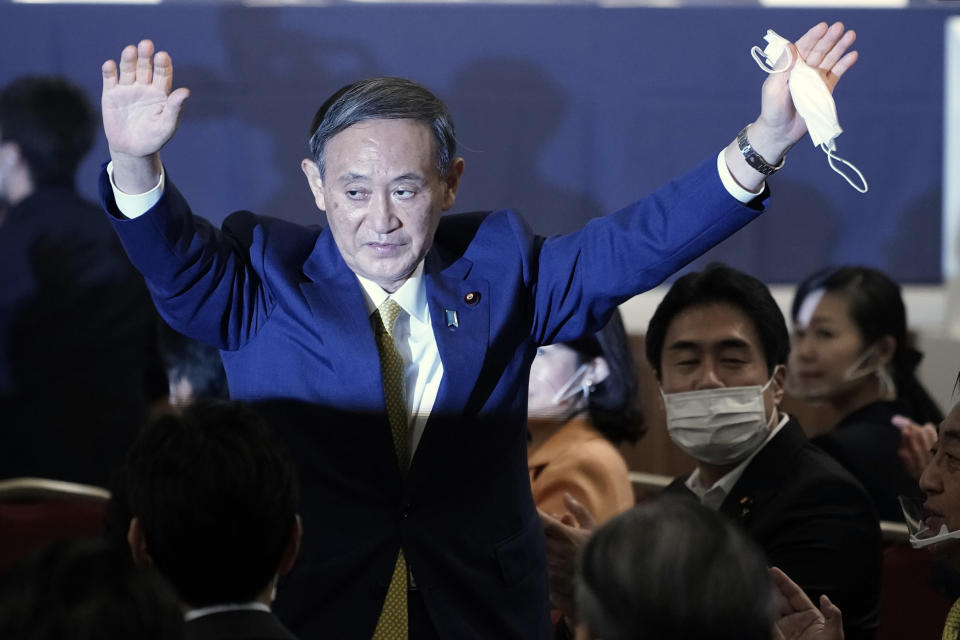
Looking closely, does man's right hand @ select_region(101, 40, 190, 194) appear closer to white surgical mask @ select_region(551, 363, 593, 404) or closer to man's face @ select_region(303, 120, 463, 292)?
man's face @ select_region(303, 120, 463, 292)

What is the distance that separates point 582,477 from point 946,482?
76cm

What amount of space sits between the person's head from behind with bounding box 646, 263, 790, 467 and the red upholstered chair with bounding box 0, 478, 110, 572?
1286 mm

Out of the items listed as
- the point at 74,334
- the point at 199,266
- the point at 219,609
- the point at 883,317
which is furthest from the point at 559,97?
the point at 219,609

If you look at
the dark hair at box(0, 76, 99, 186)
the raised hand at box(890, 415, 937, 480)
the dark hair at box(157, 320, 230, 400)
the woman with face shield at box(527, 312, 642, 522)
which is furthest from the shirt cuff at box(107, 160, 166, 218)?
the dark hair at box(0, 76, 99, 186)

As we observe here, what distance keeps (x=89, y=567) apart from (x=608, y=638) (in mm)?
501

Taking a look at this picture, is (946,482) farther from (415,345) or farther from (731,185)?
(415,345)

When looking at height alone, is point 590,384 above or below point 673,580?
below

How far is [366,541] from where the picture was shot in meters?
1.84

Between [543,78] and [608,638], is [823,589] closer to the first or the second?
[608,638]

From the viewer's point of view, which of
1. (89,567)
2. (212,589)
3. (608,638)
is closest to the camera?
(89,567)

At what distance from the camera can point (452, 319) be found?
1874mm

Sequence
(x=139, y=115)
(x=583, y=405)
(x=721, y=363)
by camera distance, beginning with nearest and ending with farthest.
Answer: (x=139, y=115), (x=721, y=363), (x=583, y=405)

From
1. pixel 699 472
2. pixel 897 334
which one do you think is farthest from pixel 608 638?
pixel 897 334

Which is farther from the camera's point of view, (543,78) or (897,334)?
(543,78)
